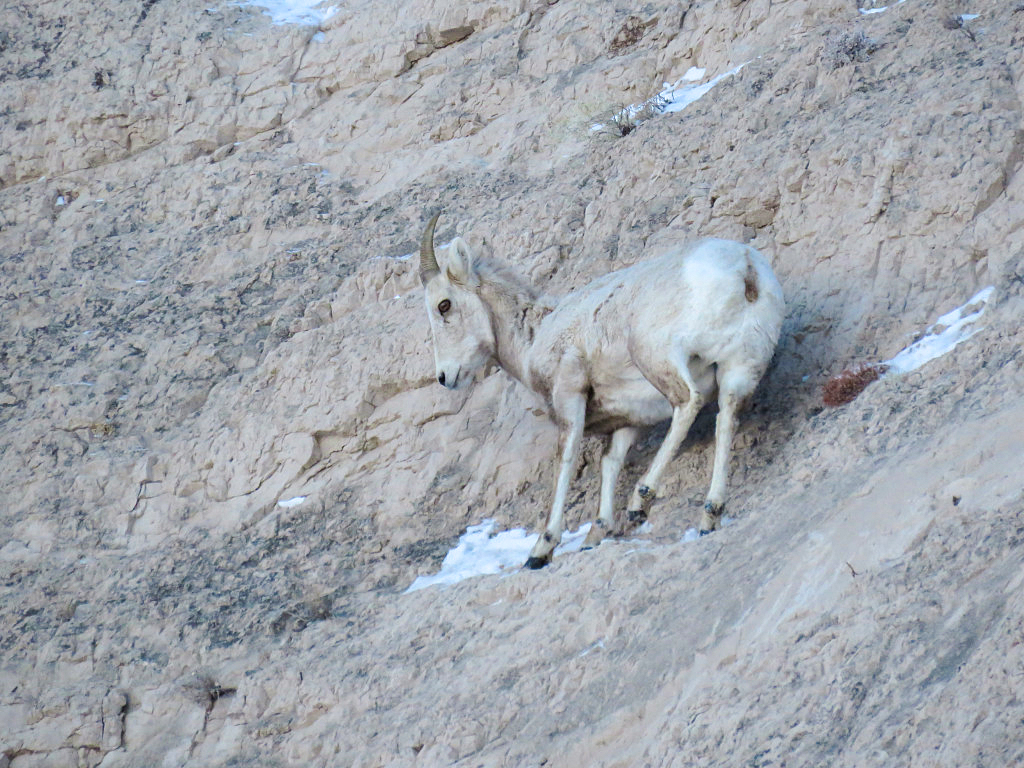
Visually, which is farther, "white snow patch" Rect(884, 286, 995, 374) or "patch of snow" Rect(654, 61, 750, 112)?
"patch of snow" Rect(654, 61, 750, 112)

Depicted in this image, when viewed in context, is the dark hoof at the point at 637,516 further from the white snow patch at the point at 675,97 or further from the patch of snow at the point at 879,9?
the patch of snow at the point at 879,9

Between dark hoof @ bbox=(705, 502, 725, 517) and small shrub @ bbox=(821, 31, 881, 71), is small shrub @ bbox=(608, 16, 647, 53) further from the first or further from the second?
dark hoof @ bbox=(705, 502, 725, 517)

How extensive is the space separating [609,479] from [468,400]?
8.14ft

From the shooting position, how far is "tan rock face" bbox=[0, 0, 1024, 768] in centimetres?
678

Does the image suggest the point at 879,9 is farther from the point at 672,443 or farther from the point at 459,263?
the point at 672,443

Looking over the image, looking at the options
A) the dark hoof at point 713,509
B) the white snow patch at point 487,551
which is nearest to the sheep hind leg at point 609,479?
the white snow patch at point 487,551

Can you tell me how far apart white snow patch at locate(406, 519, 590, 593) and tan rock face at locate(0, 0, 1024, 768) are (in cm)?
21

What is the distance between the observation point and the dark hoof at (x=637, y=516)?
9.52 m

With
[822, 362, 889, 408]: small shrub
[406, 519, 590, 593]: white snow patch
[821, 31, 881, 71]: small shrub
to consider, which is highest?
[821, 31, 881, 71]: small shrub

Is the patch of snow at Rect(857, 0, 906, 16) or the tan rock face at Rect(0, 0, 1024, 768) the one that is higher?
the patch of snow at Rect(857, 0, 906, 16)

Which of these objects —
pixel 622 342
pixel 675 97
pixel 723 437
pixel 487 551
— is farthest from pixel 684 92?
pixel 723 437

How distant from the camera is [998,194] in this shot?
32.8 ft

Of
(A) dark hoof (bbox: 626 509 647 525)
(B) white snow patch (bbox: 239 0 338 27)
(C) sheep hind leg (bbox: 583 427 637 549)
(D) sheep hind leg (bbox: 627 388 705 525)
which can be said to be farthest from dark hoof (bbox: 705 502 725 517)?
(B) white snow patch (bbox: 239 0 338 27)

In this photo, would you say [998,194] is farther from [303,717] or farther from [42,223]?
[42,223]
